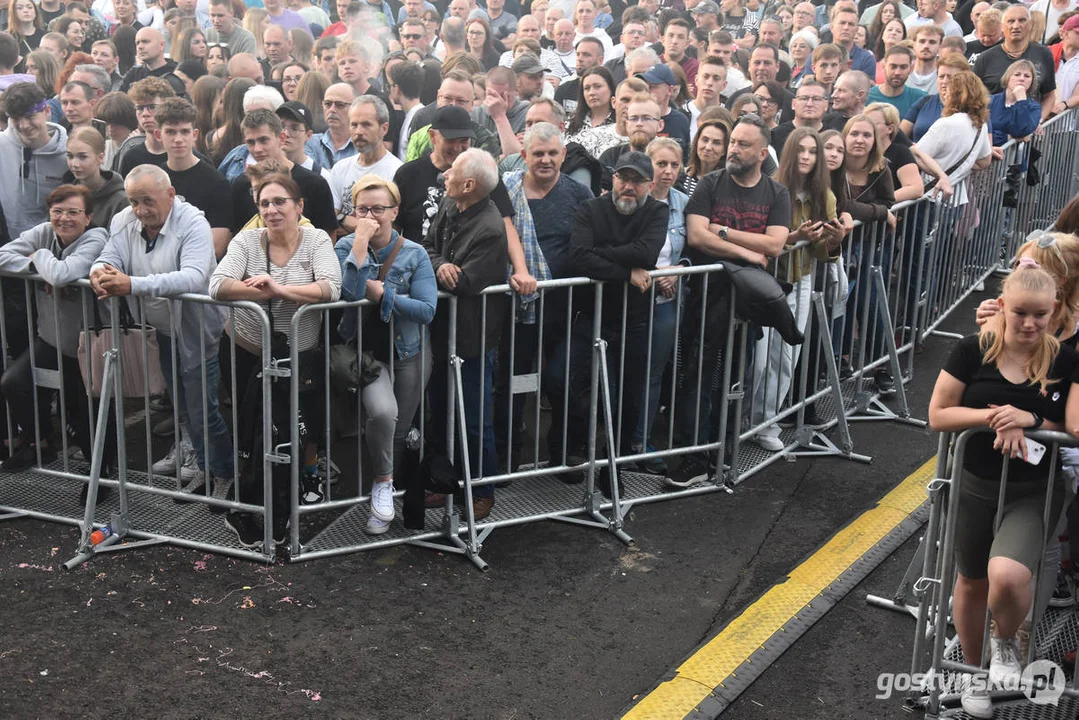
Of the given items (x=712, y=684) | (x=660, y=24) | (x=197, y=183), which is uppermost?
(x=660, y=24)

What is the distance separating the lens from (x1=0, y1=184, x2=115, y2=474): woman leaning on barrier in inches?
269

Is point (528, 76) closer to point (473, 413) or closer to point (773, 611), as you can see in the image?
point (473, 413)

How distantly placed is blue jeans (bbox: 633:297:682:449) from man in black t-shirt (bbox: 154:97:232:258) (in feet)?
8.41

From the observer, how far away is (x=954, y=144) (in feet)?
32.7

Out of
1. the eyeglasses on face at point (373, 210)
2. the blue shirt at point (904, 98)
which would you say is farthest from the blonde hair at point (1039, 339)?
the blue shirt at point (904, 98)

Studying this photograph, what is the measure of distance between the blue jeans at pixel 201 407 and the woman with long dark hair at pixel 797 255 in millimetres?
3218

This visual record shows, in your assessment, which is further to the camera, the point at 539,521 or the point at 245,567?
the point at 539,521

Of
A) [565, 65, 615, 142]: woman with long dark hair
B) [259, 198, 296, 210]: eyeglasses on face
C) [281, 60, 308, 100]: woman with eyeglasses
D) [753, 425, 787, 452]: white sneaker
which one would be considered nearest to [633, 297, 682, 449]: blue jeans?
[753, 425, 787, 452]: white sneaker

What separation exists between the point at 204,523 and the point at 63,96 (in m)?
4.12

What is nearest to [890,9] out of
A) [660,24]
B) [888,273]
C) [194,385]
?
[660,24]

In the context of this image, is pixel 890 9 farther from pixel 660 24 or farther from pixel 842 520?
pixel 842 520

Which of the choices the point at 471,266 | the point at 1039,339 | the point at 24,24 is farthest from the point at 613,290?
the point at 24,24

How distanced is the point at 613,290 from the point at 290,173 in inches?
77.2

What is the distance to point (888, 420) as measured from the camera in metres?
8.77
